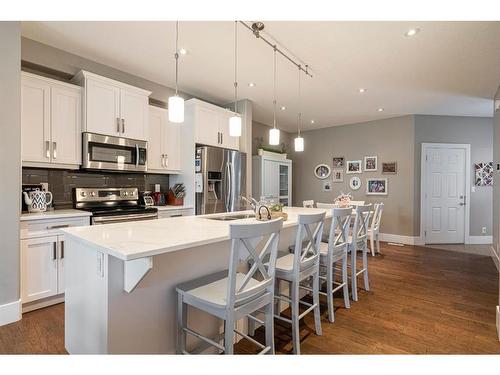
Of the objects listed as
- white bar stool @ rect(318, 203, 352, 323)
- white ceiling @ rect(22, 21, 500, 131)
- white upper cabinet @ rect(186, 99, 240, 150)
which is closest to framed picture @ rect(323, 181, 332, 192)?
white ceiling @ rect(22, 21, 500, 131)

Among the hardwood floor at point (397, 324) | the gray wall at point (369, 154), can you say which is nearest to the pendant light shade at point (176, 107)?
the hardwood floor at point (397, 324)

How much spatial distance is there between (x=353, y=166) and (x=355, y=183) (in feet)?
1.30

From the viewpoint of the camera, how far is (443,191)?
18.4 ft

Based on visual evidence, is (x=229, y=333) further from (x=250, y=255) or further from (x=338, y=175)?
(x=338, y=175)

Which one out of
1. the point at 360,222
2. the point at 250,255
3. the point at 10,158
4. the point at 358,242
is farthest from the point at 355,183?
the point at 10,158

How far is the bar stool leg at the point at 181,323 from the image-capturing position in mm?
1636

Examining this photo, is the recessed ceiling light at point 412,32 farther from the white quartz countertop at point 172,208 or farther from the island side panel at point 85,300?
the white quartz countertop at point 172,208

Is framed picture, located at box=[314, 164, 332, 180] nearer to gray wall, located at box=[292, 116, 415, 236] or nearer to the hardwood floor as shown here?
gray wall, located at box=[292, 116, 415, 236]

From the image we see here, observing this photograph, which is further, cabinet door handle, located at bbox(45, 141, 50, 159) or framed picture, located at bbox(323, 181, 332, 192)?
framed picture, located at bbox(323, 181, 332, 192)

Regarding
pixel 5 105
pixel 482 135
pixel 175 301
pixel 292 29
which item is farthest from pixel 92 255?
pixel 482 135

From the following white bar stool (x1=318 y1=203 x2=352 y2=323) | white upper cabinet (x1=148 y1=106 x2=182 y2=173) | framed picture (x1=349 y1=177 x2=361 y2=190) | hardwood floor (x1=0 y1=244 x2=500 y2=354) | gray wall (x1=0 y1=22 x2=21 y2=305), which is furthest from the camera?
framed picture (x1=349 y1=177 x2=361 y2=190)

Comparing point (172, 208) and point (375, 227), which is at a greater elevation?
point (172, 208)

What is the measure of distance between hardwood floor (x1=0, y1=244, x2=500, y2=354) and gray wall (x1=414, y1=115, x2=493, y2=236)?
2.50m

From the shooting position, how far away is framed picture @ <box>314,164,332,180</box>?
6.83m
